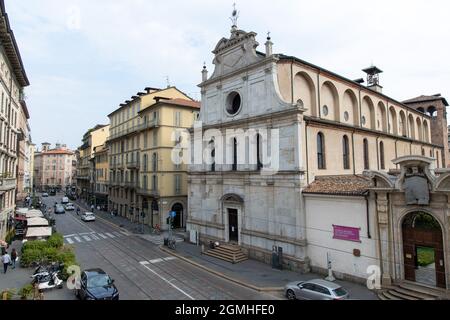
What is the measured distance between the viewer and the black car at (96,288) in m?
16.1

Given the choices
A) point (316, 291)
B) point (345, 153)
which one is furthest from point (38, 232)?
point (345, 153)

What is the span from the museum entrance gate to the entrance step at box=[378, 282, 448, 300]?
504mm

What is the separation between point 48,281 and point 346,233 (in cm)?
1917

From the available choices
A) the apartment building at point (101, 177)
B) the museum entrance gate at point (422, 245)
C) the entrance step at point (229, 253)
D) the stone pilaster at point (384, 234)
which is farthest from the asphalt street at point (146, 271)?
the apartment building at point (101, 177)

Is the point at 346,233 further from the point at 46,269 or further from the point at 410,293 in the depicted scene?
the point at 46,269

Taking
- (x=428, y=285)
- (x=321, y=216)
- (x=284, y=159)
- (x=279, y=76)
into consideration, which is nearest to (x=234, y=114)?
(x=279, y=76)

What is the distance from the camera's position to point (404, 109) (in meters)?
42.0

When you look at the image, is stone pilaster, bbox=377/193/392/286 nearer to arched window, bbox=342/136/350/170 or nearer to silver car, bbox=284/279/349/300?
silver car, bbox=284/279/349/300

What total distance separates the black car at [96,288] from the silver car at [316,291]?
9.80 metres

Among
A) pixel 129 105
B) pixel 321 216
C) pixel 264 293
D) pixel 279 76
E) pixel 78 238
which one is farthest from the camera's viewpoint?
pixel 129 105

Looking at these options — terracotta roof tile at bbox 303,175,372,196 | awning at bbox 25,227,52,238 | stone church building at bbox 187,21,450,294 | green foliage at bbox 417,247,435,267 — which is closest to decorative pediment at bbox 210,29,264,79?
stone church building at bbox 187,21,450,294

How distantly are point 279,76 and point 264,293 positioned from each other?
16700 millimetres

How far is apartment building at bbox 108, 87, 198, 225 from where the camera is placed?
4075cm
